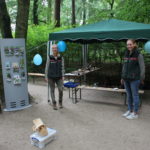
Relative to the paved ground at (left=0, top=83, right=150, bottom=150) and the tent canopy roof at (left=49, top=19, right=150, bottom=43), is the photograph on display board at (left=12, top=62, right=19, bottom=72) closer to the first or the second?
the paved ground at (left=0, top=83, right=150, bottom=150)

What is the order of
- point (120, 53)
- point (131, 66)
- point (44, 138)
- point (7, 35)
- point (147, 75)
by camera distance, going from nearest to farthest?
1. point (44, 138)
2. point (131, 66)
3. point (7, 35)
4. point (147, 75)
5. point (120, 53)

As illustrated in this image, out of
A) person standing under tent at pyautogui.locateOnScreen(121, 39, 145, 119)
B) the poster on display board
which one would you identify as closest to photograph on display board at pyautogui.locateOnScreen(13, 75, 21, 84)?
the poster on display board

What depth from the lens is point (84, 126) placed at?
3854 mm

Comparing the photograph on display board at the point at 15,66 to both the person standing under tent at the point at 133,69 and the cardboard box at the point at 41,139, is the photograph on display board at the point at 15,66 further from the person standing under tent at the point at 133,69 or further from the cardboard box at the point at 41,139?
the person standing under tent at the point at 133,69

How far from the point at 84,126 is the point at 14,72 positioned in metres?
2.17

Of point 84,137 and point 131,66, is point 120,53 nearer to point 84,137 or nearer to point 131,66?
point 131,66

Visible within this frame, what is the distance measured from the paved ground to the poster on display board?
1.05 ft

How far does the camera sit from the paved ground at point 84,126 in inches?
124

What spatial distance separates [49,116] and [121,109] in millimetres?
1864

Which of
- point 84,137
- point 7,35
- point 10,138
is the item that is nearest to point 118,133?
point 84,137

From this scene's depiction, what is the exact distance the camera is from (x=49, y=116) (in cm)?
442

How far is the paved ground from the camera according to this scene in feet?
10.3

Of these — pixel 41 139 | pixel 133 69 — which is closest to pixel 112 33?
pixel 133 69

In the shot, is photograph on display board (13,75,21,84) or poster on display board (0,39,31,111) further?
photograph on display board (13,75,21,84)
